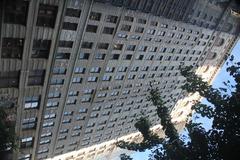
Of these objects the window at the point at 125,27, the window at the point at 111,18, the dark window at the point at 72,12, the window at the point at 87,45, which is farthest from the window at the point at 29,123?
the window at the point at 125,27

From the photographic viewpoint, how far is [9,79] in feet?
125

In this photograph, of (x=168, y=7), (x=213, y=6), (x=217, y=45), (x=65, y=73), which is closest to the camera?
(x=65, y=73)

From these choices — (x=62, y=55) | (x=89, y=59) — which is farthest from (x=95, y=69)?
(x=62, y=55)

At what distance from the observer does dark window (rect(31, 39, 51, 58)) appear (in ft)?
128

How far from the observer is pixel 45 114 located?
4734cm

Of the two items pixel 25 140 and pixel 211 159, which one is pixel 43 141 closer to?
pixel 25 140

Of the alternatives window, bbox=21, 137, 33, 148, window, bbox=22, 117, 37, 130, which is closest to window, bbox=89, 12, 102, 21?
window, bbox=22, 117, 37, 130

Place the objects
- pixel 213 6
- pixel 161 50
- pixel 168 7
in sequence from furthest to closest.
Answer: pixel 213 6
pixel 161 50
pixel 168 7

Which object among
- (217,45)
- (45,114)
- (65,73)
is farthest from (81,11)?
(217,45)

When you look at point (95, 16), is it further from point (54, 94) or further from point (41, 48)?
point (54, 94)

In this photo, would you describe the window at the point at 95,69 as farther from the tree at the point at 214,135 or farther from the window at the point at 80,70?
the tree at the point at 214,135

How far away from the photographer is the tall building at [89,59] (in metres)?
37.8

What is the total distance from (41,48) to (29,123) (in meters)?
9.80

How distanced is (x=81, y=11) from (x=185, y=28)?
26.5 meters
